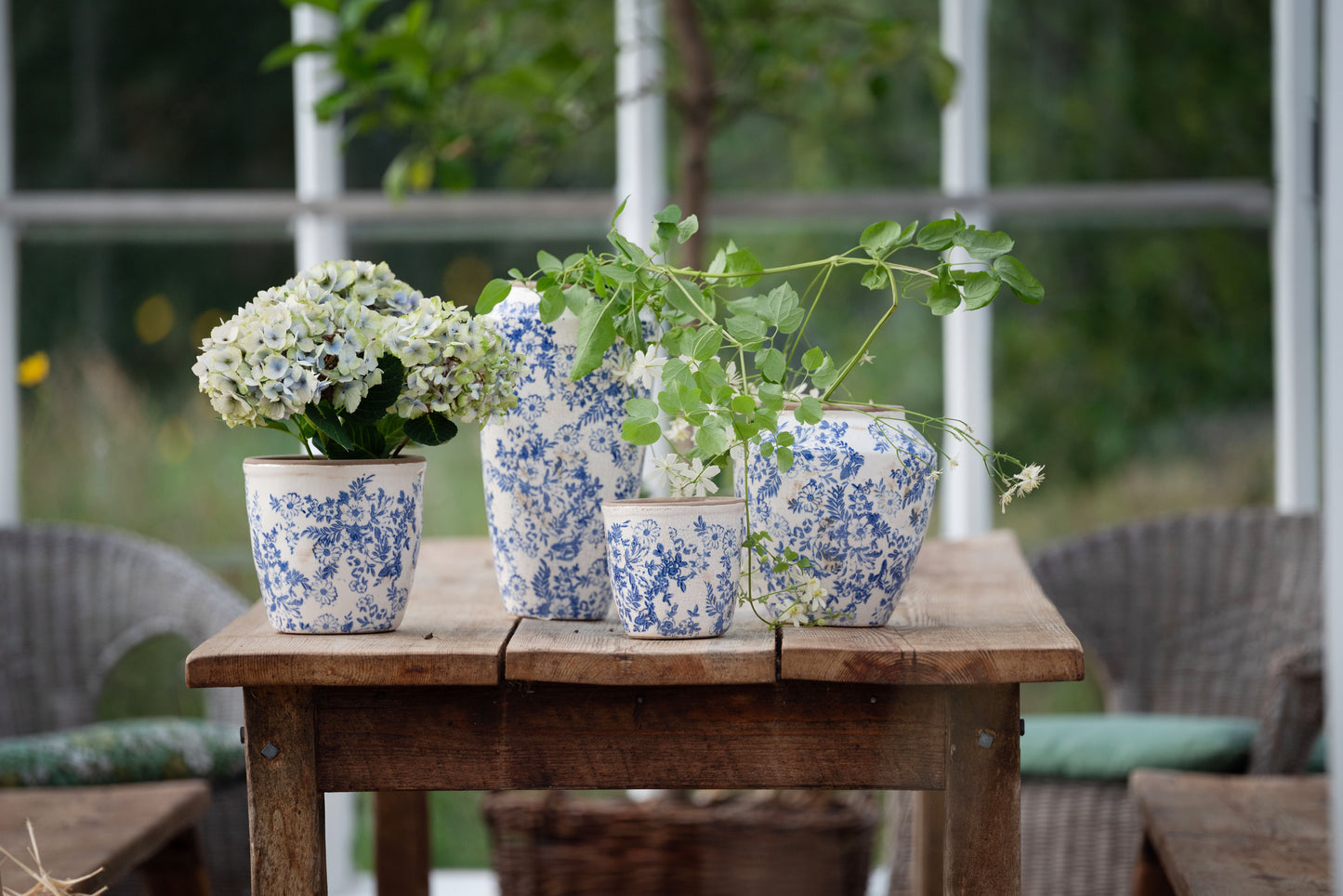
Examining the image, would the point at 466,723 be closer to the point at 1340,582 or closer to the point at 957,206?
the point at 1340,582

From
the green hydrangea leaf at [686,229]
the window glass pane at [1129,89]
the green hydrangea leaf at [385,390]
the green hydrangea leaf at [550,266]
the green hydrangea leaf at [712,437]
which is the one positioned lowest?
the green hydrangea leaf at [712,437]

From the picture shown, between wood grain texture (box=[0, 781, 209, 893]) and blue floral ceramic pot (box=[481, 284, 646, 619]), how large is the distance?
1.76ft

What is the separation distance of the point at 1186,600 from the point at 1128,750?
0.48 meters

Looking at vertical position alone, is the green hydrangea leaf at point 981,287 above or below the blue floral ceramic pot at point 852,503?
above

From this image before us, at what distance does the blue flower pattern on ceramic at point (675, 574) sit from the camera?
0.92 meters

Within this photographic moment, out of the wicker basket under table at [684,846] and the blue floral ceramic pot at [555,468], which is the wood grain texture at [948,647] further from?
the wicker basket under table at [684,846]

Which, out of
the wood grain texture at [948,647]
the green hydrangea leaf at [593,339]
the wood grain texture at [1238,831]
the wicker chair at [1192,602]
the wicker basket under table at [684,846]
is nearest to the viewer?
the wood grain texture at [948,647]

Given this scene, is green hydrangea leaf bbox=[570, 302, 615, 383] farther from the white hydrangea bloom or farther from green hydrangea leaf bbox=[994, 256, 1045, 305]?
green hydrangea leaf bbox=[994, 256, 1045, 305]

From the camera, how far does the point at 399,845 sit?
5.33 feet

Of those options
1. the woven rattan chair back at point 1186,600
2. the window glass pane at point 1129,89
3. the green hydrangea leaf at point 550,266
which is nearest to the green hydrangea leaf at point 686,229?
the green hydrangea leaf at point 550,266

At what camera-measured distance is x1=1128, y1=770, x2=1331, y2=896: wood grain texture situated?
3.69 feet

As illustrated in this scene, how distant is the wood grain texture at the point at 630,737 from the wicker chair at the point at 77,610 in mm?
1194

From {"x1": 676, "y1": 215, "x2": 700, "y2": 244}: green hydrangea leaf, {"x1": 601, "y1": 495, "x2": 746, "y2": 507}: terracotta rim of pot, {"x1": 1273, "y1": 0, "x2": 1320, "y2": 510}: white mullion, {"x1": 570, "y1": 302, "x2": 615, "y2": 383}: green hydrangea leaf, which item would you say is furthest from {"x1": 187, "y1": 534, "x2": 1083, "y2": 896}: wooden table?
{"x1": 1273, "y1": 0, "x2": 1320, "y2": 510}: white mullion

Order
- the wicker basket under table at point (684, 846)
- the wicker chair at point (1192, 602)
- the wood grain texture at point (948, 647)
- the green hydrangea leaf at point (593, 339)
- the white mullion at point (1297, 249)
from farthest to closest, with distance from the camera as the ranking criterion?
1. the white mullion at point (1297, 249)
2. the wicker chair at point (1192, 602)
3. the wicker basket under table at point (684, 846)
4. the green hydrangea leaf at point (593, 339)
5. the wood grain texture at point (948, 647)
